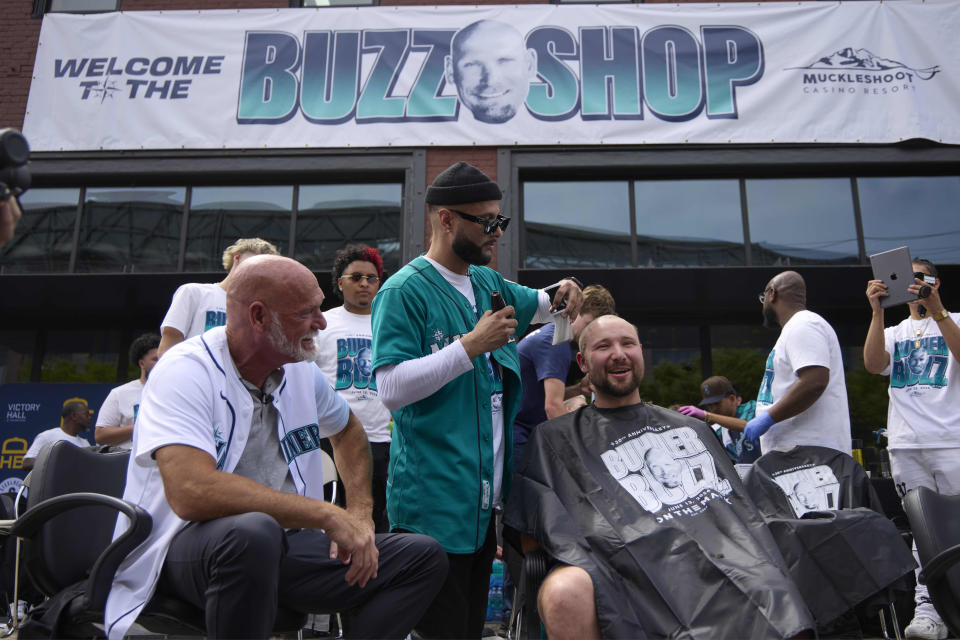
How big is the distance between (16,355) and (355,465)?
7355mm

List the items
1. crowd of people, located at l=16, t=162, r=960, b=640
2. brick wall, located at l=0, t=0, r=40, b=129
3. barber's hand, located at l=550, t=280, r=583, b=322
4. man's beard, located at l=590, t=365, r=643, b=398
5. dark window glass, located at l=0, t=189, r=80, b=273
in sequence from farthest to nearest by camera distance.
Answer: dark window glass, located at l=0, t=189, r=80, b=273, brick wall, located at l=0, t=0, r=40, b=129, man's beard, located at l=590, t=365, r=643, b=398, barber's hand, located at l=550, t=280, r=583, b=322, crowd of people, located at l=16, t=162, r=960, b=640

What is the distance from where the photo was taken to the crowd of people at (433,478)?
1862mm

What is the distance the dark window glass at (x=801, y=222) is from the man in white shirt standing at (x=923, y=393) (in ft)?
8.19

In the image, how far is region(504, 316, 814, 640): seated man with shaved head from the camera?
2105mm

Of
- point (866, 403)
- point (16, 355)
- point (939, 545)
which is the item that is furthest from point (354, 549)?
point (16, 355)

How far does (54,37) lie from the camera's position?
7.09m

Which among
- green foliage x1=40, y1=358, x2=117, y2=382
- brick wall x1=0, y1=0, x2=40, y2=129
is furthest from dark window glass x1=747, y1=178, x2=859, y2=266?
brick wall x1=0, y1=0, x2=40, y2=129

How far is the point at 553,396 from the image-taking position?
335 centimetres

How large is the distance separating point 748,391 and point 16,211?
6.80 meters

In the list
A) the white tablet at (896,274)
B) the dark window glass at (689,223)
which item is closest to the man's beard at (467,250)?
the white tablet at (896,274)

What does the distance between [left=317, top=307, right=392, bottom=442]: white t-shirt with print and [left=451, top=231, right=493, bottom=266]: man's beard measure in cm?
164

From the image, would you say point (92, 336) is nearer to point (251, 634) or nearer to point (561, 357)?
point (561, 357)

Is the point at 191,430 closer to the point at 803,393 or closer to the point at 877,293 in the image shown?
the point at 803,393

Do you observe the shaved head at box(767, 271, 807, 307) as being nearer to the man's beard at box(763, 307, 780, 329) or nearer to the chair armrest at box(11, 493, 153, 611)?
the man's beard at box(763, 307, 780, 329)
